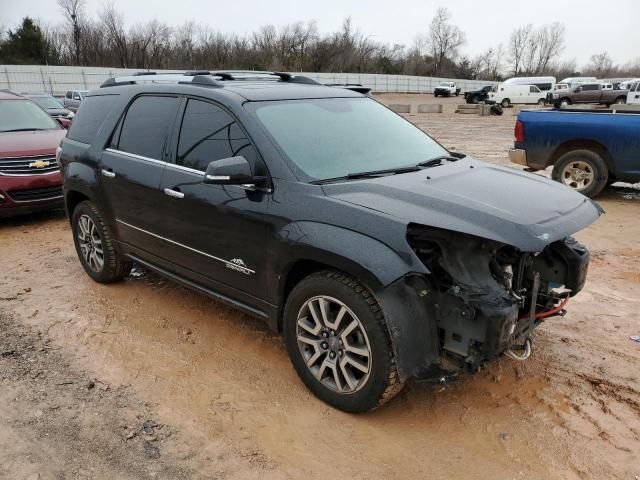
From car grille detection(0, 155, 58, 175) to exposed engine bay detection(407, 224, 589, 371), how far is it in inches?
252

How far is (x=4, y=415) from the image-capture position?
10.4 ft

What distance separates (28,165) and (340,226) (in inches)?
243

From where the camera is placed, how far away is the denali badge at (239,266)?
350 centimetres

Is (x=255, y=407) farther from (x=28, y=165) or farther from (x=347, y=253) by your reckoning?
(x=28, y=165)

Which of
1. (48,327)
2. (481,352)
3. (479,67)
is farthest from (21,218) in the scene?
(479,67)

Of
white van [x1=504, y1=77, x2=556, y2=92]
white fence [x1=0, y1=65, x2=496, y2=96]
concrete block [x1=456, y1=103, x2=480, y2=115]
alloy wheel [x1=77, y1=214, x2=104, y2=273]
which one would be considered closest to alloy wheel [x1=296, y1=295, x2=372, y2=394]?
alloy wheel [x1=77, y1=214, x2=104, y2=273]

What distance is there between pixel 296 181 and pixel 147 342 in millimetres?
→ 1840

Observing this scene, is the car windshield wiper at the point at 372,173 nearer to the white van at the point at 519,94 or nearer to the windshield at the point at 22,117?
the windshield at the point at 22,117

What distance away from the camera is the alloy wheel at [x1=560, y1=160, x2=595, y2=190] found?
27.5 ft

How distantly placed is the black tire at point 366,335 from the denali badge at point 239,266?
1.37 ft

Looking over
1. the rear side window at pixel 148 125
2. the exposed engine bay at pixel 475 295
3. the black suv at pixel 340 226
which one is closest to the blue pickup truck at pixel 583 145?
the black suv at pixel 340 226

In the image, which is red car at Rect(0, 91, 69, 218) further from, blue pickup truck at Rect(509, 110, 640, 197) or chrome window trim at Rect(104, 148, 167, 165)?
blue pickup truck at Rect(509, 110, 640, 197)

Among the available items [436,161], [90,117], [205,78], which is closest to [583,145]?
[436,161]

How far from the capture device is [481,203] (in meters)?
2.92
